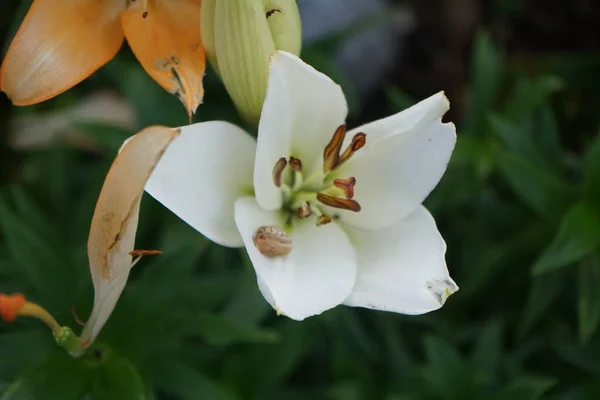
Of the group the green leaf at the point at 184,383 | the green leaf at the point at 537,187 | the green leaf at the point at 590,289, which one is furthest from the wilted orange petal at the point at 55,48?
the green leaf at the point at 590,289

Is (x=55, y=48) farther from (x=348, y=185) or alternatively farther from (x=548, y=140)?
(x=548, y=140)

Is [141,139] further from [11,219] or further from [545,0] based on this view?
[545,0]

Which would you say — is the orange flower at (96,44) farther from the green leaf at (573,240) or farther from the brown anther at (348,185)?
the green leaf at (573,240)

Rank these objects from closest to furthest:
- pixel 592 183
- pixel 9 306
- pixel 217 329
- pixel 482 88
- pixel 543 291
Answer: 1. pixel 9 306
2. pixel 217 329
3. pixel 592 183
4. pixel 543 291
5. pixel 482 88

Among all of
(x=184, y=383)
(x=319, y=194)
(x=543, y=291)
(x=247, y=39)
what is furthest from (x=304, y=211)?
(x=543, y=291)

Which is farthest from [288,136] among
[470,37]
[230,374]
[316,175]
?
[470,37]

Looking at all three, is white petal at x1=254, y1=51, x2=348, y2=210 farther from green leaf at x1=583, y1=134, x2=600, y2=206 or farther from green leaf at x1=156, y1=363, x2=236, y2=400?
green leaf at x1=583, y1=134, x2=600, y2=206
